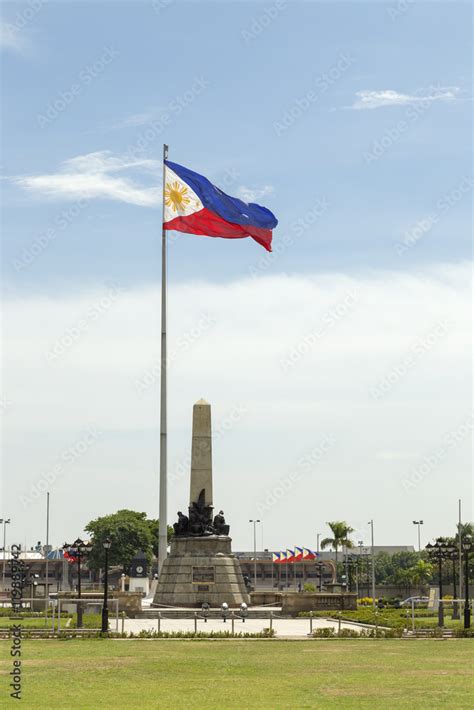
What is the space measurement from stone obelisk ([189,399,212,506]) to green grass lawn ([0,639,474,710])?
21.9 metres

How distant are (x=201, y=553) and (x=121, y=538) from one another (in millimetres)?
73069

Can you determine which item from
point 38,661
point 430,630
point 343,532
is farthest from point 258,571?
point 38,661

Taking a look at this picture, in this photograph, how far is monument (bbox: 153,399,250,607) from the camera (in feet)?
180

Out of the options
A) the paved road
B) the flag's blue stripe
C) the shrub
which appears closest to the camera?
the shrub

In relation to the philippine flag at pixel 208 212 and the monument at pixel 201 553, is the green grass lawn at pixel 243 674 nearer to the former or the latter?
the monument at pixel 201 553

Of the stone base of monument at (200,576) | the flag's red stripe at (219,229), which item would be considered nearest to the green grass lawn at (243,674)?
the stone base of monument at (200,576)

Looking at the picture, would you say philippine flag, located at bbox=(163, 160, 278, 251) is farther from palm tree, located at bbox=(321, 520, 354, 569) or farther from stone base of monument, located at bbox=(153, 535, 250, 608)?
palm tree, located at bbox=(321, 520, 354, 569)

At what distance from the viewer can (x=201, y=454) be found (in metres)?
57.2

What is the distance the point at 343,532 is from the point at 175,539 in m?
69.5

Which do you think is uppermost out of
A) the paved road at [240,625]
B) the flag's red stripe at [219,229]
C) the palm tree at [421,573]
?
the flag's red stripe at [219,229]

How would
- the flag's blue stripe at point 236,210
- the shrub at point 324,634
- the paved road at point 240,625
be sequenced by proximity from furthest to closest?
1. the flag's blue stripe at point 236,210
2. the paved road at point 240,625
3. the shrub at point 324,634

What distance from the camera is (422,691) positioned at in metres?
21.6

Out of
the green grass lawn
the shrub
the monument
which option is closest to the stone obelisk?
the monument

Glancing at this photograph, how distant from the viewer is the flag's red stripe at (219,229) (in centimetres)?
5409
